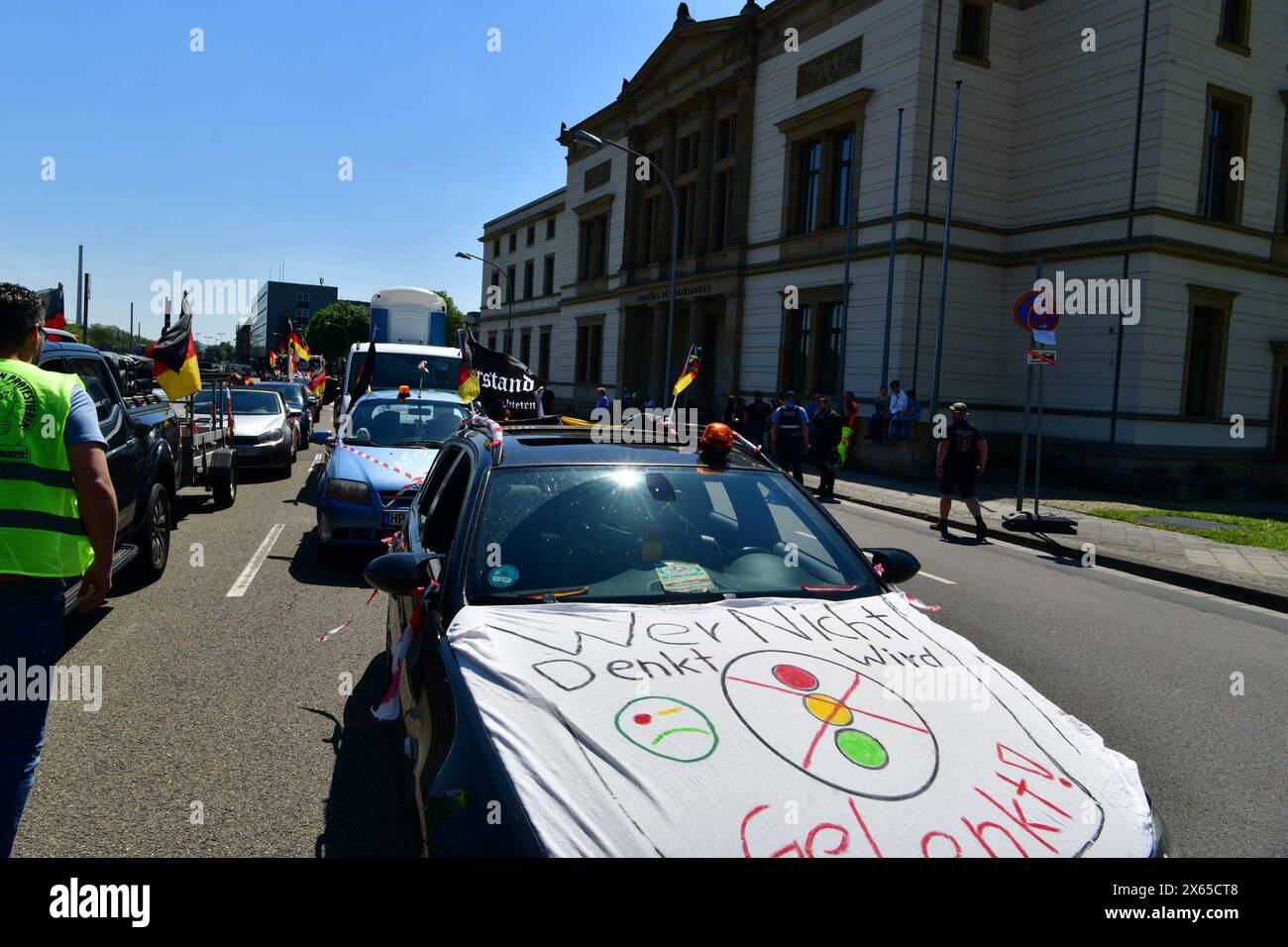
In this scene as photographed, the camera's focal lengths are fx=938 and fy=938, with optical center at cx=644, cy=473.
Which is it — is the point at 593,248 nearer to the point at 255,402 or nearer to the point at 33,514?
the point at 255,402

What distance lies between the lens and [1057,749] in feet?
8.30

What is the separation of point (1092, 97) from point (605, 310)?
23201 millimetres

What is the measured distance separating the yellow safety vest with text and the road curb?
1046 cm

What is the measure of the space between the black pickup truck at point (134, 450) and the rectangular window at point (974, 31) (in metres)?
23.1

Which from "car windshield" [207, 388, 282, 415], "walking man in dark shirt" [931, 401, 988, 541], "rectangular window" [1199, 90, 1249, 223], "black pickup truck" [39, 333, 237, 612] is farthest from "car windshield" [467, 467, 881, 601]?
"rectangular window" [1199, 90, 1249, 223]

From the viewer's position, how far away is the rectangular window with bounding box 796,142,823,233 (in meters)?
28.7

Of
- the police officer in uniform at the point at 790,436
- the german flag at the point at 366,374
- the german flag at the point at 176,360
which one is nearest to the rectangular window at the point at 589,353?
the police officer in uniform at the point at 790,436

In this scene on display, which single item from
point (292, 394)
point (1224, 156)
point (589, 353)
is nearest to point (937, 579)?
point (292, 394)

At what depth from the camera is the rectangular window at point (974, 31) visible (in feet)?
82.0

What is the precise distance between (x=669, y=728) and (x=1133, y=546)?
12.4 m

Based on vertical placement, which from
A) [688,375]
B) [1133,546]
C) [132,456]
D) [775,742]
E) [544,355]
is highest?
[544,355]

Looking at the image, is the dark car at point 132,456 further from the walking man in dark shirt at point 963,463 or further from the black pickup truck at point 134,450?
the walking man in dark shirt at point 963,463

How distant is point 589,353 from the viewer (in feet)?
145

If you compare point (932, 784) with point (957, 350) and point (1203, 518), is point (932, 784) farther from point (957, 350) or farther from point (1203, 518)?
point (957, 350)
